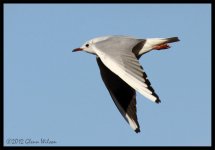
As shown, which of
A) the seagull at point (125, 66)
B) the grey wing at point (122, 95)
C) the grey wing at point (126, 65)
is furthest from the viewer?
the grey wing at point (122, 95)

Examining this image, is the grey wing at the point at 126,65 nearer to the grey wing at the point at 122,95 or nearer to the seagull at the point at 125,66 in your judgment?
the seagull at the point at 125,66

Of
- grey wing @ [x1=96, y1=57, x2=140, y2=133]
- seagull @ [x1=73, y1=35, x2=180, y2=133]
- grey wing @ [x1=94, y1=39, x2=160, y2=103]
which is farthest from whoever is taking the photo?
grey wing @ [x1=96, y1=57, x2=140, y2=133]

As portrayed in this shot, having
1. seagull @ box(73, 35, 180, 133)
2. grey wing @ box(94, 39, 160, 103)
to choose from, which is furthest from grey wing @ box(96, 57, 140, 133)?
grey wing @ box(94, 39, 160, 103)

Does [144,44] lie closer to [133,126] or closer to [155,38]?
[155,38]

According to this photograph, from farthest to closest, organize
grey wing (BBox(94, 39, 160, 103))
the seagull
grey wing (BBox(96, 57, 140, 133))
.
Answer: grey wing (BBox(96, 57, 140, 133)), the seagull, grey wing (BBox(94, 39, 160, 103))

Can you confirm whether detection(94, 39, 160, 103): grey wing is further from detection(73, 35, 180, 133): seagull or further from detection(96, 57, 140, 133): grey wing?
detection(96, 57, 140, 133): grey wing

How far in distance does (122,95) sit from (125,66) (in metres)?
1.65

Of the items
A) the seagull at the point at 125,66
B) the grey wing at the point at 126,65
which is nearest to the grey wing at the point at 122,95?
the seagull at the point at 125,66

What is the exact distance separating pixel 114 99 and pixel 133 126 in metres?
0.57

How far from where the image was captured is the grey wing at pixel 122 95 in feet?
27.0

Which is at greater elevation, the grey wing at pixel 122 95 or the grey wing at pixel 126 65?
the grey wing at pixel 126 65

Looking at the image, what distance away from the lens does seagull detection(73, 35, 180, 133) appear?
6.70 metres

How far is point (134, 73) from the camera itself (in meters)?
6.76

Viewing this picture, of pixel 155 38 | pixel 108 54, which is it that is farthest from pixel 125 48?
pixel 155 38
